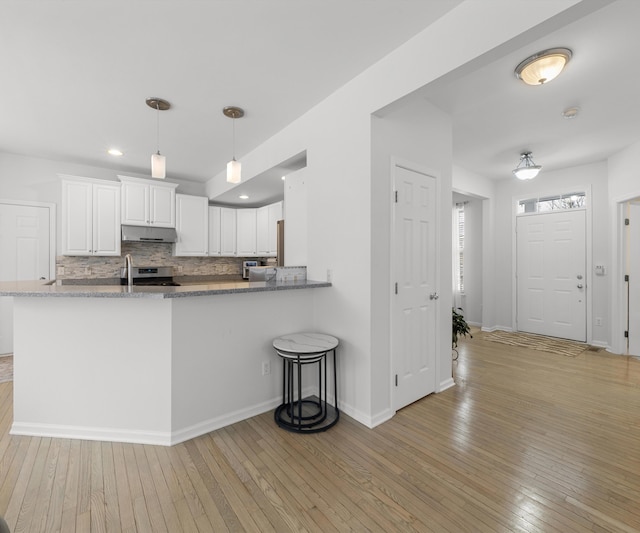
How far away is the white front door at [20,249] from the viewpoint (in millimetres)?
4125

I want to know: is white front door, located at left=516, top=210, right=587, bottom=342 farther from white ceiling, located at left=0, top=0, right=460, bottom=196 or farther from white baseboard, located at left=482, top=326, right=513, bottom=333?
white ceiling, located at left=0, top=0, right=460, bottom=196

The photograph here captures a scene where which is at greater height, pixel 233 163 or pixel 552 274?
pixel 233 163

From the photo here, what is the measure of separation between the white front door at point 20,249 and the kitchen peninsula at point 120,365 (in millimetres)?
2607

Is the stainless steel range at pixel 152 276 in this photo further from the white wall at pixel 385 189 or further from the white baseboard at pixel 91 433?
the white wall at pixel 385 189

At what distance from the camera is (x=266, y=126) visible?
3.33m

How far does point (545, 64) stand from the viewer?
216cm

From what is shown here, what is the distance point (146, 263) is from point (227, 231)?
4.60ft

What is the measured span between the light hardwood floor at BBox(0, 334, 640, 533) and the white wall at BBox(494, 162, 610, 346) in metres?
2.50

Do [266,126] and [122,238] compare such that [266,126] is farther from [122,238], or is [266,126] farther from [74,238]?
[74,238]

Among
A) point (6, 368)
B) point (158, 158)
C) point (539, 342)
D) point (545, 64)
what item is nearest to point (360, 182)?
point (545, 64)

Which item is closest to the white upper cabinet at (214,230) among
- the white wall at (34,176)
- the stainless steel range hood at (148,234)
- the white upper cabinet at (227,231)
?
the white upper cabinet at (227,231)

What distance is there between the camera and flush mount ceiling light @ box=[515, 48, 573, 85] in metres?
2.13

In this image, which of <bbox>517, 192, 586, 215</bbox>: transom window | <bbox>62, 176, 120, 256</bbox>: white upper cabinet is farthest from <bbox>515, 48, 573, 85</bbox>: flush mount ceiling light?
<bbox>62, 176, 120, 256</bbox>: white upper cabinet

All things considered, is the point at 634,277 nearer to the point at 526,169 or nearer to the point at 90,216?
the point at 526,169
